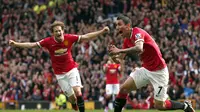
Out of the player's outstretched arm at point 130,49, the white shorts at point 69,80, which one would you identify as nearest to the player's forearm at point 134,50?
the player's outstretched arm at point 130,49

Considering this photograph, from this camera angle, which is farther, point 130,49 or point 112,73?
point 112,73

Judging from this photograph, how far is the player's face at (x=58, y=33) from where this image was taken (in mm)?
15984

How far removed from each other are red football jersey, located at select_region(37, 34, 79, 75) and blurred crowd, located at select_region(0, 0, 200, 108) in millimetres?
10885

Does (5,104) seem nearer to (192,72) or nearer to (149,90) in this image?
(149,90)

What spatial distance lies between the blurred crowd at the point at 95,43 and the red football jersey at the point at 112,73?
2.15 meters

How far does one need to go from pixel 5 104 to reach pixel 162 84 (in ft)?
52.6

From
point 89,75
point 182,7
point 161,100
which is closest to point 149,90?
point 89,75

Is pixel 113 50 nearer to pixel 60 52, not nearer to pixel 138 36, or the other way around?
pixel 138 36

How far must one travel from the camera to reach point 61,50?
1633cm

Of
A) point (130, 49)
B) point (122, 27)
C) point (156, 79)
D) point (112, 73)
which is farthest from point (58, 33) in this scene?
point (112, 73)

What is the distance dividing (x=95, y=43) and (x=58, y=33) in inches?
587

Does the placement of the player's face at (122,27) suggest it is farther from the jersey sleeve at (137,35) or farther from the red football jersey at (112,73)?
the red football jersey at (112,73)

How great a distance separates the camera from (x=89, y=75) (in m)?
29.6

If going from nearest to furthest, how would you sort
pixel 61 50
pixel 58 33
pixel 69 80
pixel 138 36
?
pixel 138 36 < pixel 58 33 < pixel 61 50 < pixel 69 80
